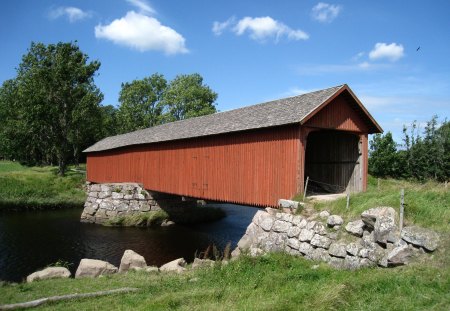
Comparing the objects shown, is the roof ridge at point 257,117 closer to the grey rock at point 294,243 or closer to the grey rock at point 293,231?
the grey rock at point 293,231

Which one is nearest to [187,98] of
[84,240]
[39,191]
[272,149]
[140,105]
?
[140,105]

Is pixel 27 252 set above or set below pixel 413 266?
below

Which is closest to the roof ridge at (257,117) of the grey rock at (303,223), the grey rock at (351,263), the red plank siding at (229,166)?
the red plank siding at (229,166)

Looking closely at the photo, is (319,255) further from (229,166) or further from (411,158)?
(411,158)

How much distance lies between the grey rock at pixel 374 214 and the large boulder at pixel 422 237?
2.36 feet

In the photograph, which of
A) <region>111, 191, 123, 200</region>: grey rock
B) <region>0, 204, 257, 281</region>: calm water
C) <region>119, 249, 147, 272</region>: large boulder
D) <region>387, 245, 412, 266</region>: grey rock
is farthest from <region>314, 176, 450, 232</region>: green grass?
<region>111, 191, 123, 200</region>: grey rock

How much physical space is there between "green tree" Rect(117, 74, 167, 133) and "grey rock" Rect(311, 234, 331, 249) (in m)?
43.4

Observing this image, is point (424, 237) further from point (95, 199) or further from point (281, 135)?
point (95, 199)

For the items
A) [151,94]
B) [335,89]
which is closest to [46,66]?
[151,94]

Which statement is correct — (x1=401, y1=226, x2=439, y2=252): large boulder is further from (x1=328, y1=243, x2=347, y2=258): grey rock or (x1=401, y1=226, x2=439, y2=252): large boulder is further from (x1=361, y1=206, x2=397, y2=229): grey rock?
(x1=328, y1=243, x2=347, y2=258): grey rock

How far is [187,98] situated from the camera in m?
52.4

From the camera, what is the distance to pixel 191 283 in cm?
961

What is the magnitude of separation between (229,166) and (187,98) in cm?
3664

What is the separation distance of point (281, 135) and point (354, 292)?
8.15 m
